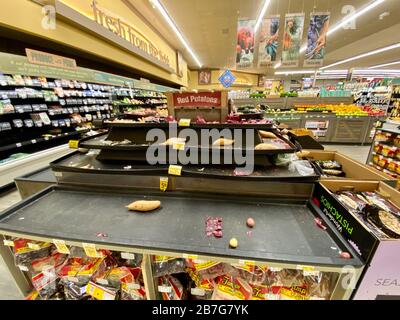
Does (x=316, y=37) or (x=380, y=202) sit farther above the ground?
(x=316, y=37)

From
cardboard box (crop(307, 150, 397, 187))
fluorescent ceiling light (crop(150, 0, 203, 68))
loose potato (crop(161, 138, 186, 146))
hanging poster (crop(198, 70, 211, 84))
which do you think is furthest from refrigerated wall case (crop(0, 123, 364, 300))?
hanging poster (crop(198, 70, 211, 84))

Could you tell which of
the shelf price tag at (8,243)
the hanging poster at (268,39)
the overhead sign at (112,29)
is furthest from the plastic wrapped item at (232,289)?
the hanging poster at (268,39)

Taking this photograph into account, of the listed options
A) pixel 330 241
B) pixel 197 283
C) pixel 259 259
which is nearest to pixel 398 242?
pixel 330 241

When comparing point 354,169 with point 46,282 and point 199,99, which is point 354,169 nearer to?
point 199,99

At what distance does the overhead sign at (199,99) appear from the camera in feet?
5.55

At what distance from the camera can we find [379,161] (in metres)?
3.27

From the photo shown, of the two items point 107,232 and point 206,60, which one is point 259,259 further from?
point 206,60

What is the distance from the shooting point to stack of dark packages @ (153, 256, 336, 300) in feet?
3.38

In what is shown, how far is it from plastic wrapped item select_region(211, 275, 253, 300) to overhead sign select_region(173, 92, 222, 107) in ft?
4.44

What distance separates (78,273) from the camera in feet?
4.01

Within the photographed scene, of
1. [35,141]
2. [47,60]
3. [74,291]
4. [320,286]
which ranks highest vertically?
[47,60]

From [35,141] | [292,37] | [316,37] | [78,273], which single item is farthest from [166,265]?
[316,37]

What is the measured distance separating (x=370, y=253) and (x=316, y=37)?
4642 mm
